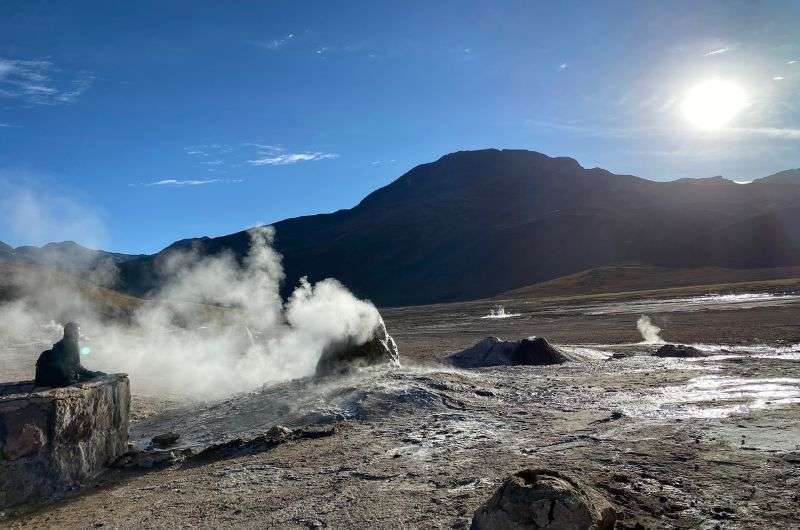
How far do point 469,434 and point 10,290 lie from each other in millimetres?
31334

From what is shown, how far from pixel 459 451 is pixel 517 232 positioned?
4244 inches

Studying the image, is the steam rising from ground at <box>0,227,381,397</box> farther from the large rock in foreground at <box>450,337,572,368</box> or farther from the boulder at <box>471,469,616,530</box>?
the boulder at <box>471,469,616,530</box>

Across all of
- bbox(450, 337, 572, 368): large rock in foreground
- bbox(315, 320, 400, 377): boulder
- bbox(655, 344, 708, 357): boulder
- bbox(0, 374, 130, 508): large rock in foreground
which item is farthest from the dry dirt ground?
bbox(655, 344, 708, 357): boulder

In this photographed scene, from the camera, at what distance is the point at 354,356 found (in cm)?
1561

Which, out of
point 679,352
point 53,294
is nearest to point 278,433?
point 679,352

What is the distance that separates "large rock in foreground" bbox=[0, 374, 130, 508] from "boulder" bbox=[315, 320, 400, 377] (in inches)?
262

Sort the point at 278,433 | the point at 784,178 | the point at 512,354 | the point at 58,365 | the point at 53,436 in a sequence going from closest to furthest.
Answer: the point at 53,436
the point at 58,365
the point at 278,433
the point at 512,354
the point at 784,178

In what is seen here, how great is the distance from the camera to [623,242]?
100188 millimetres

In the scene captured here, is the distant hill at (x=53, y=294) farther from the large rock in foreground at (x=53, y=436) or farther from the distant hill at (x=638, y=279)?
the distant hill at (x=638, y=279)

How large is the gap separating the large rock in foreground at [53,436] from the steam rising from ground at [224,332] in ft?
Result: 20.0

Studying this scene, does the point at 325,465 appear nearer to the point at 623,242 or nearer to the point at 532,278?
the point at 532,278

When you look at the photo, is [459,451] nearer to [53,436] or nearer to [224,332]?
[53,436]

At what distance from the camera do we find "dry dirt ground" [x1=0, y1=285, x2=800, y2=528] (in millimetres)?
6215

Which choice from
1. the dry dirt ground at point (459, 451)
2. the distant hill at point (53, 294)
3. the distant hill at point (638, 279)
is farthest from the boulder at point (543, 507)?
the distant hill at point (638, 279)
